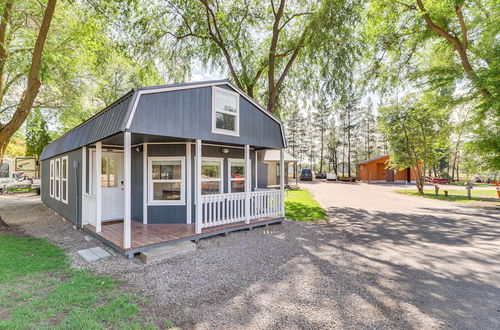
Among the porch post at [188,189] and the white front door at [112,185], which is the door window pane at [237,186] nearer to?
the porch post at [188,189]

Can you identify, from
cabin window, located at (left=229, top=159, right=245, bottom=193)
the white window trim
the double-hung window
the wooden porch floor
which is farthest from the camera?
the white window trim

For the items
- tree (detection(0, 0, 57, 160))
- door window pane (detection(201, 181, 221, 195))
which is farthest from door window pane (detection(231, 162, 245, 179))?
tree (detection(0, 0, 57, 160))

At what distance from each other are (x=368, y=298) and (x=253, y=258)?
223 cm

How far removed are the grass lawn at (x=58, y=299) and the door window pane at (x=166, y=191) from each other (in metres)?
2.68

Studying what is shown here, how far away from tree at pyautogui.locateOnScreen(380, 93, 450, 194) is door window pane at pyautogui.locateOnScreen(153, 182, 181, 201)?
16593mm

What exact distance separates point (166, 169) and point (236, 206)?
2335 mm

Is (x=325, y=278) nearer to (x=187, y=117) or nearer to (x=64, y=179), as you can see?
(x=187, y=117)

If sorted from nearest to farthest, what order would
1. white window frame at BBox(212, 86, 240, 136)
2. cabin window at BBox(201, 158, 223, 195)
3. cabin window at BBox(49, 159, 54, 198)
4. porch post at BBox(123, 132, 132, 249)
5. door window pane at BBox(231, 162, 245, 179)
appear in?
porch post at BBox(123, 132, 132, 249)
white window frame at BBox(212, 86, 240, 136)
cabin window at BBox(201, 158, 223, 195)
door window pane at BBox(231, 162, 245, 179)
cabin window at BBox(49, 159, 54, 198)

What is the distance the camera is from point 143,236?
18.2 feet

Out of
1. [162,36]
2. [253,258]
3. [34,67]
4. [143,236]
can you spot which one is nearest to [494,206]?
[253,258]

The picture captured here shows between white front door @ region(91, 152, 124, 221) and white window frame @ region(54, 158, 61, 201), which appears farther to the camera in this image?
white window frame @ region(54, 158, 61, 201)

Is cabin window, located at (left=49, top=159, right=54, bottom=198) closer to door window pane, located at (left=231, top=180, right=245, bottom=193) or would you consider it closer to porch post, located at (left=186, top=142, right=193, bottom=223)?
porch post, located at (left=186, top=142, right=193, bottom=223)

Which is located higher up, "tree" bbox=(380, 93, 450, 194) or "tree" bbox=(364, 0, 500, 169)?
"tree" bbox=(364, 0, 500, 169)

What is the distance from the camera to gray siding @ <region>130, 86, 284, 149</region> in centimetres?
484
